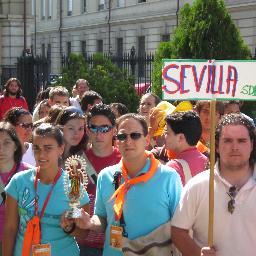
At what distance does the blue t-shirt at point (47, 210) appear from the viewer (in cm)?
443

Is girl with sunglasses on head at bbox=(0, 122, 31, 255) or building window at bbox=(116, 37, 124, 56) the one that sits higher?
building window at bbox=(116, 37, 124, 56)

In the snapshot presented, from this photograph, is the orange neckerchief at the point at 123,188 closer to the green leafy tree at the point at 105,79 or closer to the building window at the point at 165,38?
the green leafy tree at the point at 105,79

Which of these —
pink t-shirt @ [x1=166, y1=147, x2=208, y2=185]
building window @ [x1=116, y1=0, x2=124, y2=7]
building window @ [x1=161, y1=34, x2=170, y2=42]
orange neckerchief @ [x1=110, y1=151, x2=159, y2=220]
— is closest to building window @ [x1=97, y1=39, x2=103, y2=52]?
building window @ [x1=116, y1=0, x2=124, y2=7]

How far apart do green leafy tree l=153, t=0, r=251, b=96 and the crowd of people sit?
32.4ft

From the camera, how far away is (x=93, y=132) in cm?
536

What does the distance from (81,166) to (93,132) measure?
100 cm

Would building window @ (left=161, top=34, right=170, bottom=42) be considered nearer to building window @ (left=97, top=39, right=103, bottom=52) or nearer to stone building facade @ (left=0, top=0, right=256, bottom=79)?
stone building facade @ (left=0, top=0, right=256, bottom=79)

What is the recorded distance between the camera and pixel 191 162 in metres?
4.71

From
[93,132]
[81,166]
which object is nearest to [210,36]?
[93,132]

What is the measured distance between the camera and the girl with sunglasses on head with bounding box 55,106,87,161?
5.60 meters

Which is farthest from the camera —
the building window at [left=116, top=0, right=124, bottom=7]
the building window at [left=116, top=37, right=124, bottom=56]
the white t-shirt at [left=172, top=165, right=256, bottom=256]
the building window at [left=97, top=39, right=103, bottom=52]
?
the building window at [left=97, top=39, right=103, bottom=52]

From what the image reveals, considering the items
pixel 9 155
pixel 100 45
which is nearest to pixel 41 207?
pixel 9 155

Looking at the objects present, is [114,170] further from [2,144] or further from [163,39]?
[163,39]

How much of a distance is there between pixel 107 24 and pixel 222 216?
135 feet
